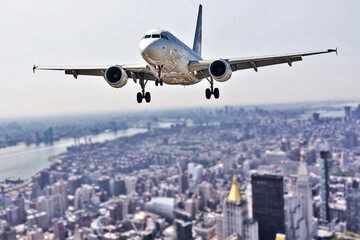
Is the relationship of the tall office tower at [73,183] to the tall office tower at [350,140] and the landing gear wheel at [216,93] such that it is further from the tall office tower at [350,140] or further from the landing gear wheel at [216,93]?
the tall office tower at [350,140]

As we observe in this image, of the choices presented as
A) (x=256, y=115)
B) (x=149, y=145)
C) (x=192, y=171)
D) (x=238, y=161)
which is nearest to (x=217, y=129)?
(x=256, y=115)

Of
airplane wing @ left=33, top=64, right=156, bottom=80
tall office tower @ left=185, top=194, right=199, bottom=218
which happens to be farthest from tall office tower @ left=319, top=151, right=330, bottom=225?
airplane wing @ left=33, top=64, right=156, bottom=80

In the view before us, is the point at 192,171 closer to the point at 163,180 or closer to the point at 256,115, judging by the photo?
the point at 163,180

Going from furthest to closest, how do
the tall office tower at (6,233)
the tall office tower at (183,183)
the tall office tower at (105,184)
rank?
the tall office tower at (183,183) → the tall office tower at (105,184) → the tall office tower at (6,233)

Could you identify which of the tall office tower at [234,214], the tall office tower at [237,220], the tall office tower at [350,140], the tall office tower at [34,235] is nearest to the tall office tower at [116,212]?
the tall office tower at [34,235]

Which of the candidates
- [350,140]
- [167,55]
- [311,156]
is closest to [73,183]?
[311,156]

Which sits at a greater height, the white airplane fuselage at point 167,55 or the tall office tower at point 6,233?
the white airplane fuselage at point 167,55

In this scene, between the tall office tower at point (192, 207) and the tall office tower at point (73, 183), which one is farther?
the tall office tower at point (73, 183)

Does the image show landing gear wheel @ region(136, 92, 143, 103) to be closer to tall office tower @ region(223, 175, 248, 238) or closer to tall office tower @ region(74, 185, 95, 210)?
tall office tower @ region(223, 175, 248, 238)
